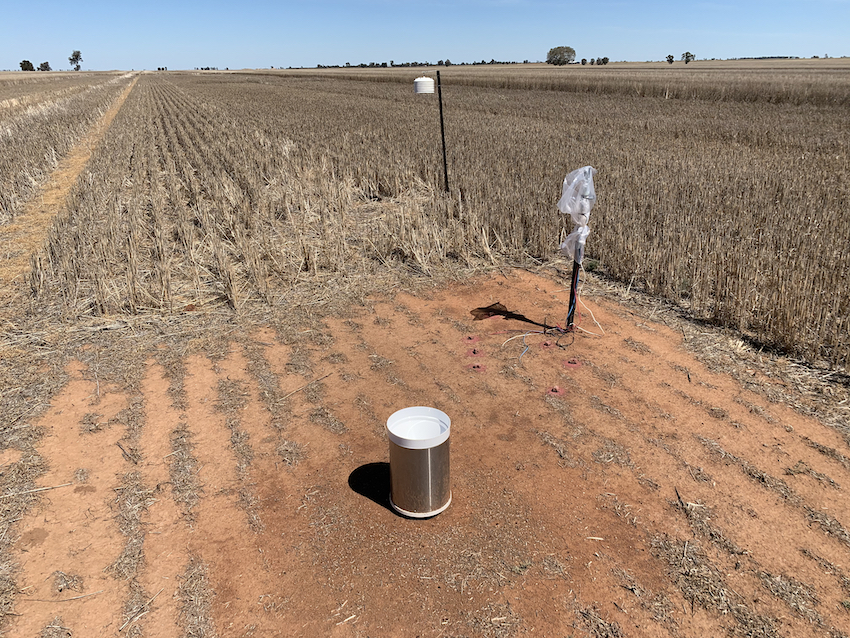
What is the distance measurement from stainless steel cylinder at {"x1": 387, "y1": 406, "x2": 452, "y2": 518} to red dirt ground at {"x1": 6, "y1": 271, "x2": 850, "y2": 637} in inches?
4.5

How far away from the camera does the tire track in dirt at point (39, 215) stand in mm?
7109

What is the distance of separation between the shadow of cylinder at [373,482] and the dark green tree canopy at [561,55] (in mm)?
114563

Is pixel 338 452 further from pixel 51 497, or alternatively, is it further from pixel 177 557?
pixel 51 497

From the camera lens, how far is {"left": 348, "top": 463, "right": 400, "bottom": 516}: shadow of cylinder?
10.4ft

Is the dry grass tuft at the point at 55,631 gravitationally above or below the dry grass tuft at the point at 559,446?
below

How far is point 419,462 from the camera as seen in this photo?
2838 mm

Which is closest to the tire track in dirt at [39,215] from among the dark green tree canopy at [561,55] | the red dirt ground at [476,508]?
the red dirt ground at [476,508]

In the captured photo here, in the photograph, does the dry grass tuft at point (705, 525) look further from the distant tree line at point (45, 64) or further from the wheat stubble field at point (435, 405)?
the distant tree line at point (45, 64)

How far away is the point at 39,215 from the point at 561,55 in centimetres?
11041

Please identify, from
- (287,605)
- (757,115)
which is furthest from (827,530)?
(757,115)

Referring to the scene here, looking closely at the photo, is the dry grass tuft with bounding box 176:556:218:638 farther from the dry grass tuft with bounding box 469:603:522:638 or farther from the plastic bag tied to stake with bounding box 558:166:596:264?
the plastic bag tied to stake with bounding box 558:166:596:264

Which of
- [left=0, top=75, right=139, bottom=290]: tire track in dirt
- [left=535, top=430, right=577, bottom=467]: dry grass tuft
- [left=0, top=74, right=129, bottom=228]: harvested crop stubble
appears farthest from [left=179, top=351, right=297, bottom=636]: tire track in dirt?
[left=0, top=74, right=129, bottom=228]: harvested crop stubble

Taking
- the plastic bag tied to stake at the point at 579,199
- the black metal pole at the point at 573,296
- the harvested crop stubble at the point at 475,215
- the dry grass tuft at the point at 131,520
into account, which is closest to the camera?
the dry grass tuft at the point at 131,520

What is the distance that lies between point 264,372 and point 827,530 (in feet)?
12.9
